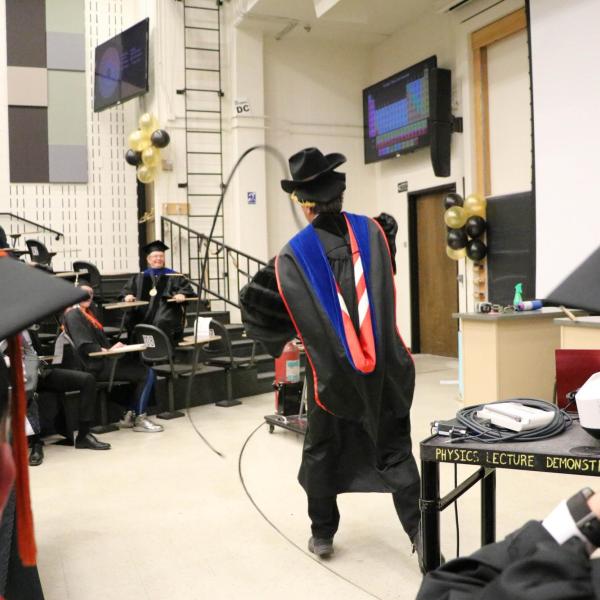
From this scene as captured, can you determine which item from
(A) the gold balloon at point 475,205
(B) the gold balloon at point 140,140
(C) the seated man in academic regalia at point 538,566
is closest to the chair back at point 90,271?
(B) the gold balloon at point 140,140

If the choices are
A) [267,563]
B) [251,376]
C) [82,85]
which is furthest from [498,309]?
[82,85]

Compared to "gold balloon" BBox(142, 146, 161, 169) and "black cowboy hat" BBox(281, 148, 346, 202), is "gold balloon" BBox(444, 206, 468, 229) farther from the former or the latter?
"black cowboy hat" BBox(281, 148, 346, 202)

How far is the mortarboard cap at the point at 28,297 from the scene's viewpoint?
973mm

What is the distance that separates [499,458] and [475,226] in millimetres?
6370

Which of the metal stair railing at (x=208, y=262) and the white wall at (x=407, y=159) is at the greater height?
the white wall at (x=407, y=159)

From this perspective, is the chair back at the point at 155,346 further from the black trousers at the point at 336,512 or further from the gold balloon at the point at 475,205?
the gold balloon at the point at 475,205

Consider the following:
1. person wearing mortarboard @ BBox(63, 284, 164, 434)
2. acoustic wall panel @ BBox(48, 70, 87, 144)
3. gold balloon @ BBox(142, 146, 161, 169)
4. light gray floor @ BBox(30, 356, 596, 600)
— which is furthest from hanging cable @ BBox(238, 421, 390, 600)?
acoustic wall panel @ BBox(48, 70, 87, 144)

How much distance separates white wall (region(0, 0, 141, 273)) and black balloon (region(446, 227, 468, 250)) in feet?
15.7

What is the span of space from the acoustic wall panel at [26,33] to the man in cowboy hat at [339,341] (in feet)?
25.9

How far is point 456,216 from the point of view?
7848mm

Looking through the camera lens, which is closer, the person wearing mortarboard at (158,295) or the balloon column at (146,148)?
the person wearing mortarboard at (158,295)

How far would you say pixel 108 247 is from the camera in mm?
9867

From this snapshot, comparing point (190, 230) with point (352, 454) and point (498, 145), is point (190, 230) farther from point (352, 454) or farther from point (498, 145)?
point (352, 454)

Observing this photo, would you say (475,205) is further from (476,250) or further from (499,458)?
(499,458)
